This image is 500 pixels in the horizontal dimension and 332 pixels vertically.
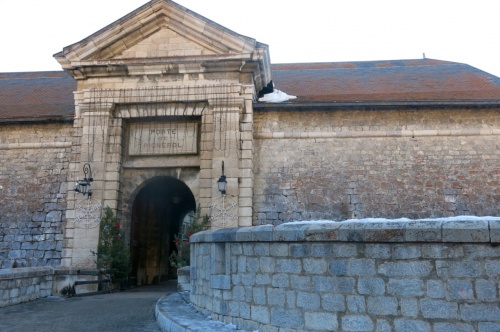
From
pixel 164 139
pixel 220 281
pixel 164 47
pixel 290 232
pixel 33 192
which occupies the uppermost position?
pixel 164 47

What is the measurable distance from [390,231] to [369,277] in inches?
20.8

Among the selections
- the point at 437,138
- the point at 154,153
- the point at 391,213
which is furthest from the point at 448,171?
the point at 154,153

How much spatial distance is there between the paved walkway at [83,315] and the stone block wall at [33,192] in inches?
106

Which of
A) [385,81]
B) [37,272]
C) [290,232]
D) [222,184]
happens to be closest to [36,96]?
[37,272]

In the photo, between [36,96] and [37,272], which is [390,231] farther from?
[36,96]

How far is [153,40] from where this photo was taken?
12719 millimetres

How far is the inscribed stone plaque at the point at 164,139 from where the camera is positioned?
12.4m

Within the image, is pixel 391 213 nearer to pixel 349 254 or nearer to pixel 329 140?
pixel 329 140

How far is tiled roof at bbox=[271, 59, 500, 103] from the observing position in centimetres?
1291

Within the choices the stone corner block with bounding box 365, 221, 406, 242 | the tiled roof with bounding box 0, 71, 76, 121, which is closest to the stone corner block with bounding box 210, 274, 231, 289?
the stone corner block with bounding box 365, 221, 406, 242

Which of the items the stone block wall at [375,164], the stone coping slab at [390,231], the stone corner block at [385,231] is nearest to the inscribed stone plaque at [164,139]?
the stone block wall at [375,164]

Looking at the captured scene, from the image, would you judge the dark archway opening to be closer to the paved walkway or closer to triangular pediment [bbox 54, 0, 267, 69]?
the paved walkway

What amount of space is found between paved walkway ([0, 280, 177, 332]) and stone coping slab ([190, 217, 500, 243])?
2619 millimetres

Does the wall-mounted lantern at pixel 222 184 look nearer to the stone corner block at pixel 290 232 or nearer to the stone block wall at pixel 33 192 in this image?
the stone block wall at pixel 33 192
